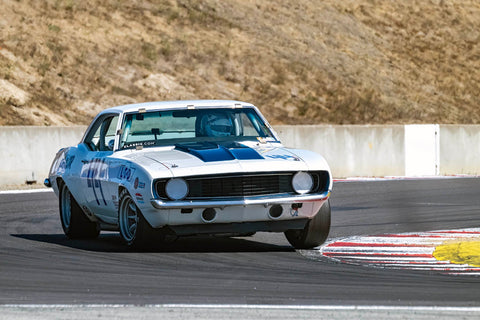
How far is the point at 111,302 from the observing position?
6859 millimetres

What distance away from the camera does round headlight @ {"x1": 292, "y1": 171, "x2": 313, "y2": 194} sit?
9.73m

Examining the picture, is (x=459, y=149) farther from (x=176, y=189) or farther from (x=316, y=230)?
(x=176, y=189)

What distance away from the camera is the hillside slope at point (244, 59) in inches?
1280

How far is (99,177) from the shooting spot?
35.0ft

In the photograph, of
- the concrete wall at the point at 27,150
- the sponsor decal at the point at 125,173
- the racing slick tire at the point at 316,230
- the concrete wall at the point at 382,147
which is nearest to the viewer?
the sponsor decal at the point at 125,173

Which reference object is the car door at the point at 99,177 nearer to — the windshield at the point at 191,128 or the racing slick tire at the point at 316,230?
the windshield at the point at 191,128

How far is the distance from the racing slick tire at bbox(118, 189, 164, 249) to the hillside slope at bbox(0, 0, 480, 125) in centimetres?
1921

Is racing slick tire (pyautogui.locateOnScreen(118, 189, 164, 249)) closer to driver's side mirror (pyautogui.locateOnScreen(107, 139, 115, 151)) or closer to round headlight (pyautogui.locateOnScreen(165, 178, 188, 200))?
round headlight (pyautogui.locateOnScreen(165, 178, 188, 200))

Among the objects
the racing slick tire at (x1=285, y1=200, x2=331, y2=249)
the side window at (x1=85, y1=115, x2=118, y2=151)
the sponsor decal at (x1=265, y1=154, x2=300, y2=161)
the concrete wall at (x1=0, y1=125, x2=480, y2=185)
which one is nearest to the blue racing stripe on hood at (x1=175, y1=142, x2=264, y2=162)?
the sponsor decal at (x1=265, y1=154, x2=300, y2=161)

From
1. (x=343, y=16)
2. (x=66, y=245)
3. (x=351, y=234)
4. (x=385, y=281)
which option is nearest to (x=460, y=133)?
(x=351, y=234)

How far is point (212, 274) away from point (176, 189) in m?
1.34

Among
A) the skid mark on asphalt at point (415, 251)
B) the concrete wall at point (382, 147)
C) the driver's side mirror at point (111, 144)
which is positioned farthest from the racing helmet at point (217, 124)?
the concrete wall at point (382, 147)

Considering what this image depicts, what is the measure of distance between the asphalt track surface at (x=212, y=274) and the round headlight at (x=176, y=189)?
1.79ft

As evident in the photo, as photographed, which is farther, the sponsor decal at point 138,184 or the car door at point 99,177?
the car door at point 99,177
